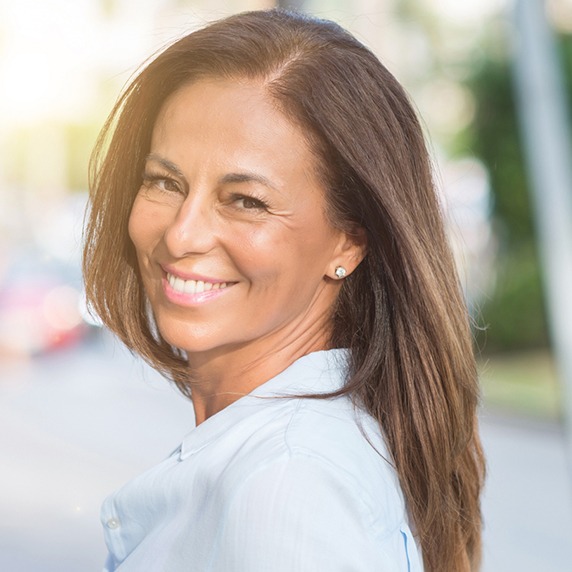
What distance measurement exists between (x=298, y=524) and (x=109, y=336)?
652 cm

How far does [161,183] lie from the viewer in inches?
51.2

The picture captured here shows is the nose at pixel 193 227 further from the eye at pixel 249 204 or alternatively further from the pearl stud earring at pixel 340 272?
the pearl stud earring at pixel 340 272

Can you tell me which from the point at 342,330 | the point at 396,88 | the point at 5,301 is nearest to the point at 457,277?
the point at 342,330

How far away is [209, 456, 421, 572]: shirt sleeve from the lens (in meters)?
0.96

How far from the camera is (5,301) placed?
9242mm

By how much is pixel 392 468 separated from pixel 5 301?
853 centimetres

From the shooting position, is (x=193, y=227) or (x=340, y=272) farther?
(x=340, y=272)

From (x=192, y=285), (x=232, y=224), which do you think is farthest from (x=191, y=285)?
(x=232, y=224)

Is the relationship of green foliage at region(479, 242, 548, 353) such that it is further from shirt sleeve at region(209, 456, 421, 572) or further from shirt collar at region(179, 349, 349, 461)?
shirt sleeve at region(209, 456, 421, 572)

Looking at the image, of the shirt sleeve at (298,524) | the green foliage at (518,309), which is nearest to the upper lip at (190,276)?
the shirt sleeve at (298,524)

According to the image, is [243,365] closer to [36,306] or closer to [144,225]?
[144,225]

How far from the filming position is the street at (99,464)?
322cm

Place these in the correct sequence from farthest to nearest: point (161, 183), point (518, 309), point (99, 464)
A: point (518, 309) → point (99, 464) → point (161, 183)

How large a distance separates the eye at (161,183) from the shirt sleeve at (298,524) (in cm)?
44
